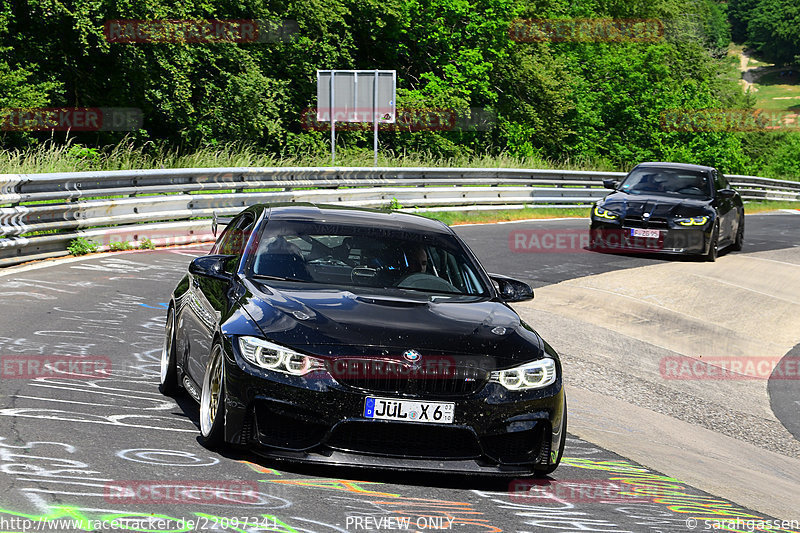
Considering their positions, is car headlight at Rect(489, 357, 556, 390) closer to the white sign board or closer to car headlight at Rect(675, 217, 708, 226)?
car headlight at Rect(675, 217, 708, 226)

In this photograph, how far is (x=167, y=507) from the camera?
16.0ft

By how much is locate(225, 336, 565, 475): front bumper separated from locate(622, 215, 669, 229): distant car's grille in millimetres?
14722

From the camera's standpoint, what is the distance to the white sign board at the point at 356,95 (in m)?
27.4

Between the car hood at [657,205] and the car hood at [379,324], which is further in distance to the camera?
the car hood at [657,205]

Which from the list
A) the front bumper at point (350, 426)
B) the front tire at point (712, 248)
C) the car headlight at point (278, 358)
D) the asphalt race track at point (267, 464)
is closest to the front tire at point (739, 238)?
the front tire at point (712, 248)

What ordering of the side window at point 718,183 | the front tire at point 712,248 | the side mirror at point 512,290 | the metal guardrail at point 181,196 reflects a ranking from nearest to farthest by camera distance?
the side mirror at point 512,290
the metal guardrail at point 181,196
the front tire at point 712,248
the side window at point 718,183

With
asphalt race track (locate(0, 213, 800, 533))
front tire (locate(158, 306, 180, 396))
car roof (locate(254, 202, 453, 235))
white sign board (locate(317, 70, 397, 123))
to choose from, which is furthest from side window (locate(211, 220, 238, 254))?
white sign board (locate(317, 70, 397, 123))

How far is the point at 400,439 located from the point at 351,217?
2155 mm

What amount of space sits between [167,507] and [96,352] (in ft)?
14.4

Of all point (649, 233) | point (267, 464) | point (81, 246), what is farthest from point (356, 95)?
point (267, 464)

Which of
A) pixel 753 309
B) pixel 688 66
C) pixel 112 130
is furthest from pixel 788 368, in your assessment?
pixel 688 66

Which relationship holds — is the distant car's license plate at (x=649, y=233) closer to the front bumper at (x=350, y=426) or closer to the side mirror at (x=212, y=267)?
the side mirror at (x=212, y=267)

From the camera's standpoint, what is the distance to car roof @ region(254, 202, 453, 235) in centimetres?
732

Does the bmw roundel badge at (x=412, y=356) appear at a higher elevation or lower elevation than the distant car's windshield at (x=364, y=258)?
lower
